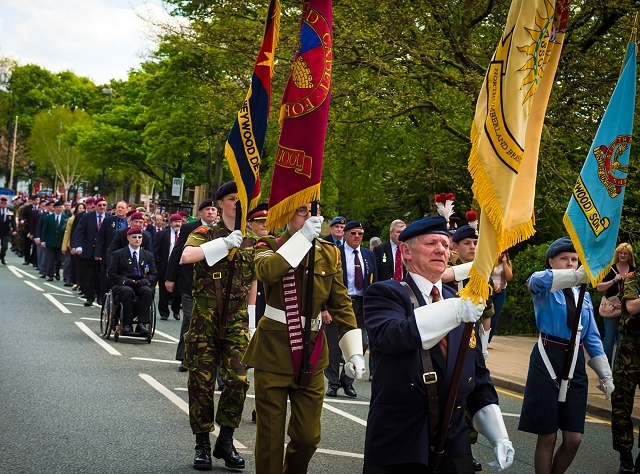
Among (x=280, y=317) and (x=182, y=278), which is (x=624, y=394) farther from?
(x=182, y=278)

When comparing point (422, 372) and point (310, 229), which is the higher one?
point (310, 229)

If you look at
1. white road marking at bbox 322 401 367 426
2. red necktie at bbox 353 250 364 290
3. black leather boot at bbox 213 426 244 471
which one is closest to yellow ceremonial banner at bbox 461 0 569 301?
black leather boot at bbox 213 426 244 471

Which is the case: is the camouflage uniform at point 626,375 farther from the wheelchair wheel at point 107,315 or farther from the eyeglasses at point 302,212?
the wheelchair wheel at point 107,315

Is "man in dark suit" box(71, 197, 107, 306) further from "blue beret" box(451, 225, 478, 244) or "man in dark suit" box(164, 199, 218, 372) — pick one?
"blue beret" box(451, 225, 478, 244)

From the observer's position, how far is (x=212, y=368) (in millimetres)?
8023

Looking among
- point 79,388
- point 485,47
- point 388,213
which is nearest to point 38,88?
point 388,213

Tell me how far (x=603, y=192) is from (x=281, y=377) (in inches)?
111

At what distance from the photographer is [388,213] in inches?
1249

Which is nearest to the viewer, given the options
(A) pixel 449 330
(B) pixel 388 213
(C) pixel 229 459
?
(A) pixel 449 330

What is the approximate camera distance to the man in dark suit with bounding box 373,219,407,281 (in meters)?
14.8

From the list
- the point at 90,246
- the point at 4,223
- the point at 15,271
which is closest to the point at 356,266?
the point at 90,246

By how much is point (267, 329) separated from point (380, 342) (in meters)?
1.73

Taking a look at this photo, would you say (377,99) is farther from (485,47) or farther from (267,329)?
(267,329)

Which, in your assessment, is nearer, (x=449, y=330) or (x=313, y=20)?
(x=449, y=330)
